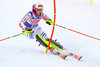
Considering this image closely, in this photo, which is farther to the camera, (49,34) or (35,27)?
(49,34)

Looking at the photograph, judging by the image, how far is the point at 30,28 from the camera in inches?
164

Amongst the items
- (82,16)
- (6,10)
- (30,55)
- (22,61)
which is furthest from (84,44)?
(6,10)

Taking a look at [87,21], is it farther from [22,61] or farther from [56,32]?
[22,61]

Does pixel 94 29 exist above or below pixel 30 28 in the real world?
below

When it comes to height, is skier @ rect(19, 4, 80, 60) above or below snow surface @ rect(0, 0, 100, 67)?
above

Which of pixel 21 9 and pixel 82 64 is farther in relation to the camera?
pixel 21 9

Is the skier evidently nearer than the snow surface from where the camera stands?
No

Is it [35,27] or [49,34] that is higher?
[35,27]

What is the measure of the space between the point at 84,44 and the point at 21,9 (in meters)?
5.55

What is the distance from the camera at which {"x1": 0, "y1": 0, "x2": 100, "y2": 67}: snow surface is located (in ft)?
11.2

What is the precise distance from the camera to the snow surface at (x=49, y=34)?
3.41 metres

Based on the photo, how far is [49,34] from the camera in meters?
6.45

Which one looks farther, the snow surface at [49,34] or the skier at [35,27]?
the skier at [35,27]

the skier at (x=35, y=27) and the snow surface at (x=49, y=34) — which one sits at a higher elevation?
the skier at (x=35, y=27)
